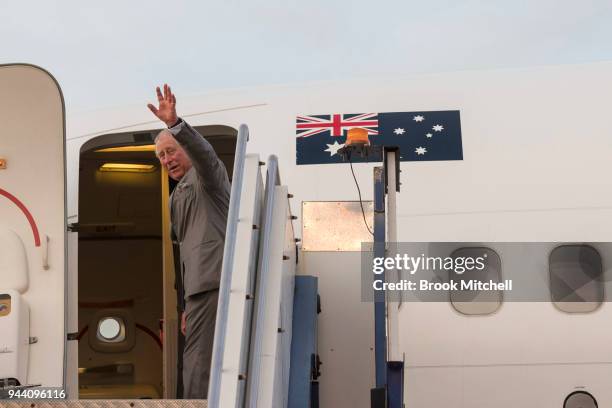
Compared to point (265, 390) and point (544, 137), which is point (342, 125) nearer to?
A: point (544, 137)

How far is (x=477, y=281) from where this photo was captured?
5.95 meters

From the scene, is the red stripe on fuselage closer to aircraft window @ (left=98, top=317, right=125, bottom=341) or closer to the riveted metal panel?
the riveted metal panel

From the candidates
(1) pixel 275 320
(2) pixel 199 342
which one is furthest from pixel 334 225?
(1) pixel 275 320

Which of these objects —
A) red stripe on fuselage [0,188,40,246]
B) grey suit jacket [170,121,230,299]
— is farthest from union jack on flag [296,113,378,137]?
red stripe on fuselage [0,188,40,246]

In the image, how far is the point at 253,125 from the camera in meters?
6.79

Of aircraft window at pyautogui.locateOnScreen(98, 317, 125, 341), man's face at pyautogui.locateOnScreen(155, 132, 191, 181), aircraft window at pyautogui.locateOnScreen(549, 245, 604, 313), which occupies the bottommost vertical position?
aircraft window at pyautogui.locateOnScreen(98, 317, 125, 341)

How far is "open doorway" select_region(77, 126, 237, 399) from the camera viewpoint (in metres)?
10.2

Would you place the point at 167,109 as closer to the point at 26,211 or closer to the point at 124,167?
the point at 26,211

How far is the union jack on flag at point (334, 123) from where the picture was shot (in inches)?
258

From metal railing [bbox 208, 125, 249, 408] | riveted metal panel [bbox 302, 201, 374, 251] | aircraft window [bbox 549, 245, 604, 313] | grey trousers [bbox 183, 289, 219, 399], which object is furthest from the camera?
riveted metal panel [bbox 302, 201, 374, 251]

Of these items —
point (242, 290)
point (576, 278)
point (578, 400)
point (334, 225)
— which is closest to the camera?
point (242, 290)

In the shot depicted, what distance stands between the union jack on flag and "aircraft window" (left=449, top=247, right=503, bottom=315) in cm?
123

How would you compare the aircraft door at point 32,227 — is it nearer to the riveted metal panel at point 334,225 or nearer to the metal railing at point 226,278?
the riveted metal panel at point 334,225

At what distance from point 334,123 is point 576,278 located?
80.8 inches
